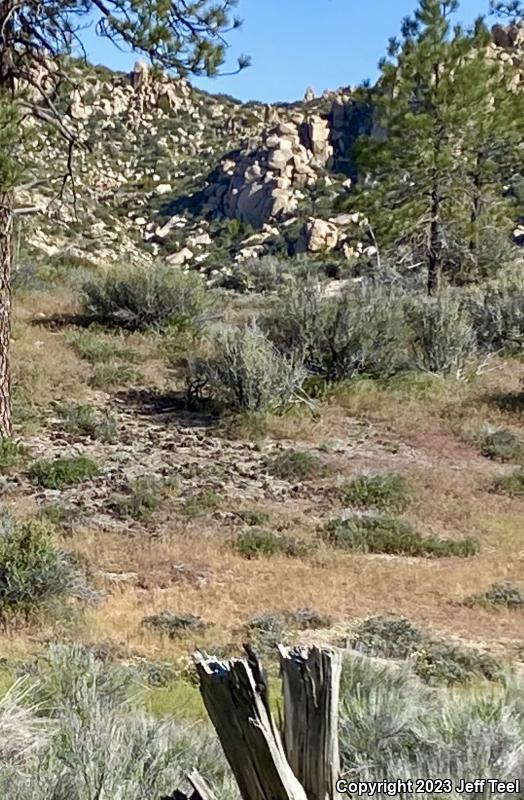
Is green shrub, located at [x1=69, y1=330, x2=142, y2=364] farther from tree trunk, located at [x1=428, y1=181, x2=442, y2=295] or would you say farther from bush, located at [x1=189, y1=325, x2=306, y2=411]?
tree trunk, located at [x1=428, y1=181, x2=442, y2=295]

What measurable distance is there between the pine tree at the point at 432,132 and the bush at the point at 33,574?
13335 millimetres

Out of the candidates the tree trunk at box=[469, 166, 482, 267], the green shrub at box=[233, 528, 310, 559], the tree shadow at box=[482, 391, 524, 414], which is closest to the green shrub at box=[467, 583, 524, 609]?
the green shrub at box=[233, 528, 310, 559]

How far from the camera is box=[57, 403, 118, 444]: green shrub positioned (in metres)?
10.8

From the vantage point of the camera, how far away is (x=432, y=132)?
1869cm

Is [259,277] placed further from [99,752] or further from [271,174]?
[271,174]

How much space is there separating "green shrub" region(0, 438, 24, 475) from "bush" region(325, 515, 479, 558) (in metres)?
3.67

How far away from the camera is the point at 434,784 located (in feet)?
8.20

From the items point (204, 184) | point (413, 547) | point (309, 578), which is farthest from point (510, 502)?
point (204, 184)

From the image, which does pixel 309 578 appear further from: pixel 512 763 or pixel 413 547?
pixel 512 763

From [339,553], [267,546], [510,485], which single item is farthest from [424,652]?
[510,485]

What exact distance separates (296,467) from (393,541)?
2.36 metres

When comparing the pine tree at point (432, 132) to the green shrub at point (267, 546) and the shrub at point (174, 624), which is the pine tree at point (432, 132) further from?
the shrub at point (174, 624)

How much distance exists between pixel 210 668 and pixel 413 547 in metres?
5.80

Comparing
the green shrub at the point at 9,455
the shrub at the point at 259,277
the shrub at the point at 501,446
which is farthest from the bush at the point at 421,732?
the shrub at the point at 259,277
